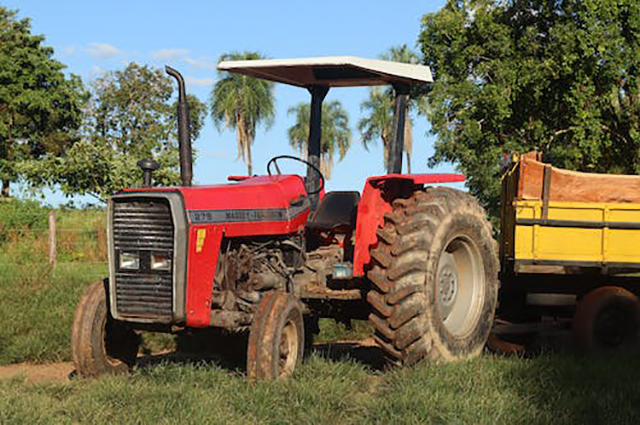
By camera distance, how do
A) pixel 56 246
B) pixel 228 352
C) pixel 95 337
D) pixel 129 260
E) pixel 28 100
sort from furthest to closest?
pixel 28 100 < pixel 56 246 < pixel 228 352 < pixel 95 337 < pixel 129 260

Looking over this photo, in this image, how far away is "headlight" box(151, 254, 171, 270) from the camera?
242 inches

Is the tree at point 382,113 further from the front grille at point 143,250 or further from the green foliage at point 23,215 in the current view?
the front grille at point 143,250

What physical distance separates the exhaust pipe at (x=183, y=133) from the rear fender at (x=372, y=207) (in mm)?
1452

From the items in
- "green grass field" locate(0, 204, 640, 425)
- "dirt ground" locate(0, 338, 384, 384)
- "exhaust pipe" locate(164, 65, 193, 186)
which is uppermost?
"exhaust pipe" locate(164, 65, 193, 186)

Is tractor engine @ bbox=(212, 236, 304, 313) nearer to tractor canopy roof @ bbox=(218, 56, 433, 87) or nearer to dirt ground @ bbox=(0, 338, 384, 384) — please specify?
dirt ground @ bbox=(0, 338, 384, 384)

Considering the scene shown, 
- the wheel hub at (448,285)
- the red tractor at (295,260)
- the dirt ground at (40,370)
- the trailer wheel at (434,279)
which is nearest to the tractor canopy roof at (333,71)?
the red tractor at (295,260)

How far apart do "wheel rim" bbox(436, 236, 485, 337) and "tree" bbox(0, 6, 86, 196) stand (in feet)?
120

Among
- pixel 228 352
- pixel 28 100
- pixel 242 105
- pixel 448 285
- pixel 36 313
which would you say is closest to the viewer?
pixel 448 285

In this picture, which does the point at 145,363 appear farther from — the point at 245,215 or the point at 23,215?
the point at 23,215

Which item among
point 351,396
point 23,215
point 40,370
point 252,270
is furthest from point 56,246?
point 351,396

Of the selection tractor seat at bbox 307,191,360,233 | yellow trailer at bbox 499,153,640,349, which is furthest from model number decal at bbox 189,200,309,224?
yellow trailer at bbox 499,153,640,349

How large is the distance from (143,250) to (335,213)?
1761 mm

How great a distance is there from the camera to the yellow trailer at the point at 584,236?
24.7 ft

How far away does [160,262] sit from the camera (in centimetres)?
618
